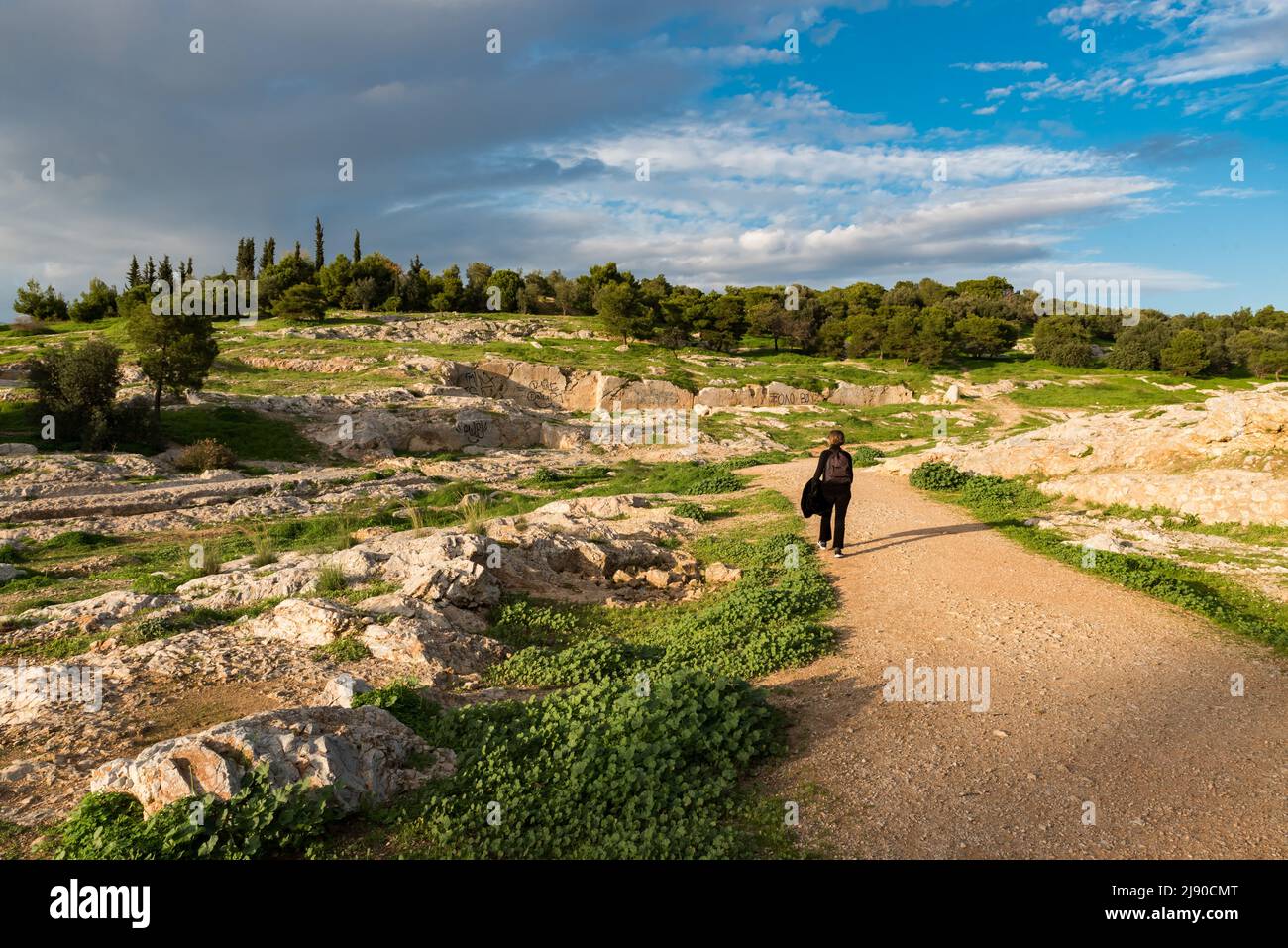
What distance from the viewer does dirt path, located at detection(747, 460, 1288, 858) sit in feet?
17.0

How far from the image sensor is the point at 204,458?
27062mm

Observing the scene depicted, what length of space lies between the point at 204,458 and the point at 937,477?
26907 millimetres

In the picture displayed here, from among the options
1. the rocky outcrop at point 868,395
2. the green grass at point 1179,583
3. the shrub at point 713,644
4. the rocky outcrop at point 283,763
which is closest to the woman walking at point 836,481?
the shrub at point 713,644

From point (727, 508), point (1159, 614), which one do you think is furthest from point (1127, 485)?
point (727, 508)

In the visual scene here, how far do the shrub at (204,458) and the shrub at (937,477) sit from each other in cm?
2578

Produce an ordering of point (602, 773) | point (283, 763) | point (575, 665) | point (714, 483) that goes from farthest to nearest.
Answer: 1. point (714, 483)
2. point (575, 665)
3. point (602, 773)
4. point (283, 763)

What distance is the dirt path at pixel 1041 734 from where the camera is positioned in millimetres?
5188

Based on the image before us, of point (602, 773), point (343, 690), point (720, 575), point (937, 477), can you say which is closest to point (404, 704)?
point (343, 690)

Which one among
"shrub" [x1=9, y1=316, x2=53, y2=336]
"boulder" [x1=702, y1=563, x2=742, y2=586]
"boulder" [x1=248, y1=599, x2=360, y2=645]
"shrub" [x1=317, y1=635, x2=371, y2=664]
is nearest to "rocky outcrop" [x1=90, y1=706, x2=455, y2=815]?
"shrub" [x1=317, y1=635, x2=371, y2=664]

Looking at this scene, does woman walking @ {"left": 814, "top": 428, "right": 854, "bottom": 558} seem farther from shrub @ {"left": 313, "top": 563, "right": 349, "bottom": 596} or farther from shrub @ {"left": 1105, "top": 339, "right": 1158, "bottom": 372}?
shrub @ {"left": 1105, "top": 339, "right": 1158, "bottom": 372}

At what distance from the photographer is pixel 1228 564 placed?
11.6m

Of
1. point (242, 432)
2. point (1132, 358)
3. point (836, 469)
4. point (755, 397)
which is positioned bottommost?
point (836, 469)

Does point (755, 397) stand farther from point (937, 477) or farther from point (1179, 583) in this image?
point (1179, 583)

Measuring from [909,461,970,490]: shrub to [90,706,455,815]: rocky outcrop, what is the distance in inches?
648
